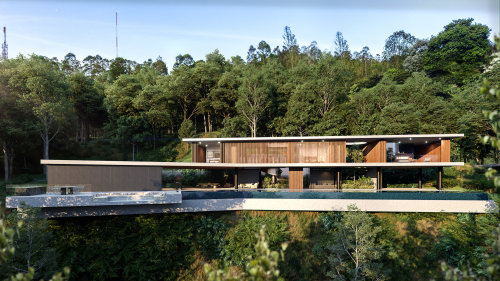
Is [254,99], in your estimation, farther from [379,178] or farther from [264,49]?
[264,49]

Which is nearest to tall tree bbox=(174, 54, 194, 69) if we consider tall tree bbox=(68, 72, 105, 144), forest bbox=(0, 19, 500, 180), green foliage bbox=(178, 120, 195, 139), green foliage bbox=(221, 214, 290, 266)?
forest bbox=(0, 19, 500, 180)

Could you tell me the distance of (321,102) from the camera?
35.8 m

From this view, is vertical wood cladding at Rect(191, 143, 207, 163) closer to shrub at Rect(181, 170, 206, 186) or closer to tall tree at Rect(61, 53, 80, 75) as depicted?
shrub at Rect(181, 170, 206, 186)

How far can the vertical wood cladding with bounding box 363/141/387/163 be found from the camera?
20125 mm

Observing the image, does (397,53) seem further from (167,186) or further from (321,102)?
(167,186)

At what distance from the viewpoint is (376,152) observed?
2070cm

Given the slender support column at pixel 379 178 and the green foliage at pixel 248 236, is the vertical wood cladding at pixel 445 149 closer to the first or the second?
the slender support column at pixel 379 178

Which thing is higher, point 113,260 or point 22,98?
point 22,98

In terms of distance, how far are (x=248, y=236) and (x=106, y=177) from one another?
10.2m

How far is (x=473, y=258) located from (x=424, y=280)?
281cm

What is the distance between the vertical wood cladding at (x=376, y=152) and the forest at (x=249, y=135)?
5144 millimetres

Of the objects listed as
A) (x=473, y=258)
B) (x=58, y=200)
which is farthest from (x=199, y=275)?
(x=473, y=258)

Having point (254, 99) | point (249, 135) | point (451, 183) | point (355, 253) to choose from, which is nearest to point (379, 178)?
point (451, 183)

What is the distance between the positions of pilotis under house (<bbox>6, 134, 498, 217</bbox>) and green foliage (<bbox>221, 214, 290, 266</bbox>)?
959mm
